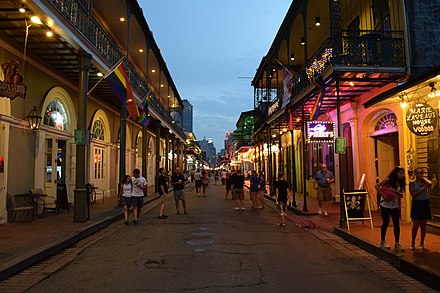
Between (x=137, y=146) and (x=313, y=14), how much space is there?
54.3 feet

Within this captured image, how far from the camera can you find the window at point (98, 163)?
61.7 ft

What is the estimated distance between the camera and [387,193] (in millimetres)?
7246

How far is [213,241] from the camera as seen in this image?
8.84 meters

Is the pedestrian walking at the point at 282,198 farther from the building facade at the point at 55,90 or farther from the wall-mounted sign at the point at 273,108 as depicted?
the wall-mounted sign at the point at 273,108

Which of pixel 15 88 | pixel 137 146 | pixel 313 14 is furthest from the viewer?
pixel 137 146

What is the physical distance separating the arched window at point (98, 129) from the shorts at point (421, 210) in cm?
1486

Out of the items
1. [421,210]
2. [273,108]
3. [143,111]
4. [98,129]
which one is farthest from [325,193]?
[98,129]

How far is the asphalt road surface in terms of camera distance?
18.0 ft

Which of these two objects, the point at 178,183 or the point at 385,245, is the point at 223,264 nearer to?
the point at 385,245

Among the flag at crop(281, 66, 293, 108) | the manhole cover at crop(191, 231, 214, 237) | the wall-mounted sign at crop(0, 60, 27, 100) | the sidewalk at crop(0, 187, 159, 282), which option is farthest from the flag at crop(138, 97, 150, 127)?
the wall-mounted sign at crop(0, 60, 27, 100)

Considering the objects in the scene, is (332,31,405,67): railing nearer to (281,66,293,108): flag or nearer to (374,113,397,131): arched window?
(374,113,397,131): arched window

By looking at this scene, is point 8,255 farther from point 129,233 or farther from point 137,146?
point 137,146

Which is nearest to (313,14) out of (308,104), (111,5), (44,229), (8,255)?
(308,104)

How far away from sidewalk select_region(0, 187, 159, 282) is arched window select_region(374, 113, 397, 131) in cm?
971
